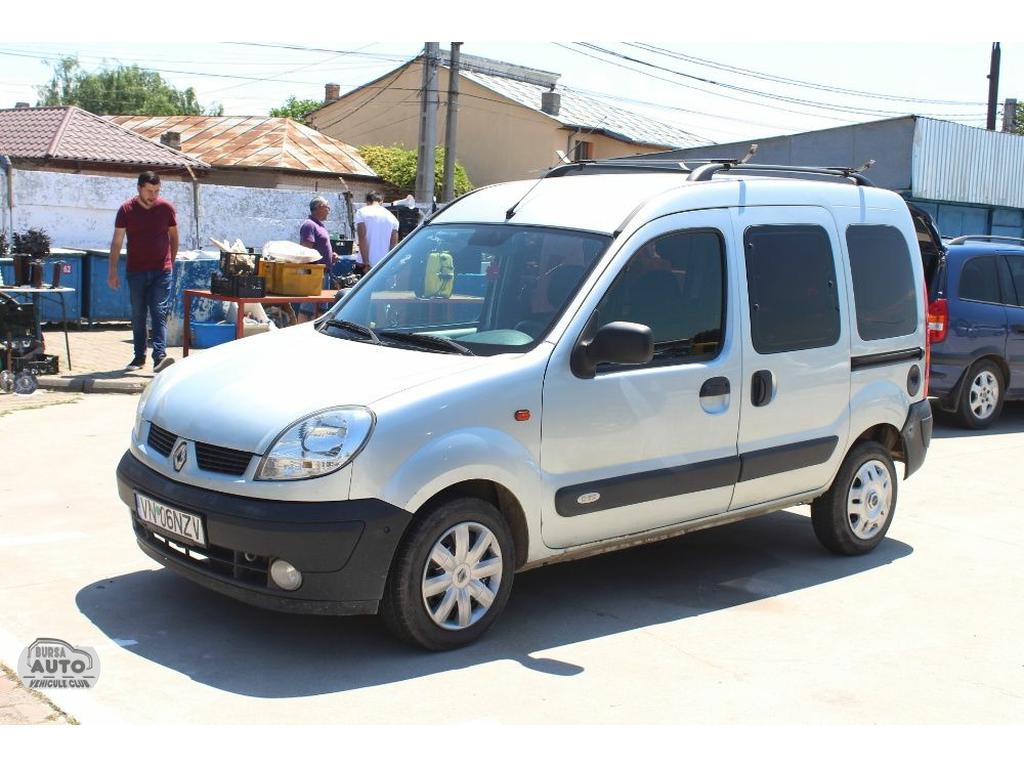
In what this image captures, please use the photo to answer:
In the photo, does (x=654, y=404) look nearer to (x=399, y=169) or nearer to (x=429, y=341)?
(x=429, y=341)

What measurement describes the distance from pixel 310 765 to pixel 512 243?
2727mm

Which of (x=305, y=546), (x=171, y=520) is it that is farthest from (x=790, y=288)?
(x=171, y=520)

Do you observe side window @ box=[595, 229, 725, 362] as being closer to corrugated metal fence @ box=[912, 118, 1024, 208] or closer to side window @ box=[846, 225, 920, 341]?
side window @ box=[846, 225, 920, 341]

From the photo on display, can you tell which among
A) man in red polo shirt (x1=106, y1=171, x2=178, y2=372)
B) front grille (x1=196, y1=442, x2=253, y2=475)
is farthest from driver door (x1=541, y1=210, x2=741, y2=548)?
man in red polo shirt (x1=106, y1=171, x2=178, y2=372)

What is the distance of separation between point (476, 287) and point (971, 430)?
23.5 feet

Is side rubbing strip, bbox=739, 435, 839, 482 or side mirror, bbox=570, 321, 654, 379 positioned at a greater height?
side mirror, bbox=570, 321, 654, 379

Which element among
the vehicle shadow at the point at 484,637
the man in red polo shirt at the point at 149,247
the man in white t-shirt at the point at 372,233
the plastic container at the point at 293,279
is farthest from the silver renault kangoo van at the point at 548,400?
the man in white t-shirt at the point at 372,233

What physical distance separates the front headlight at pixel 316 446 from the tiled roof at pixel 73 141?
23.2 m

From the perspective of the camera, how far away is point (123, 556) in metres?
5.88

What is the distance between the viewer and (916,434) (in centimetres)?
673

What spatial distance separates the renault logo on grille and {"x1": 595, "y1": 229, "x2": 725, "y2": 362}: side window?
1.85 m

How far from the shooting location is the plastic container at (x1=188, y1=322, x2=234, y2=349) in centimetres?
1333

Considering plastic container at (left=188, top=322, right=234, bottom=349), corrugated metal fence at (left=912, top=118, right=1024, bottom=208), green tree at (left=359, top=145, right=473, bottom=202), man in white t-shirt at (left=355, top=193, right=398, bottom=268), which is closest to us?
plastic container at (left=188, top=322, right=234, bottom=349)

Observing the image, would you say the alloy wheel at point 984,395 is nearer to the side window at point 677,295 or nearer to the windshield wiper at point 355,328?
the side window at point 677,295
